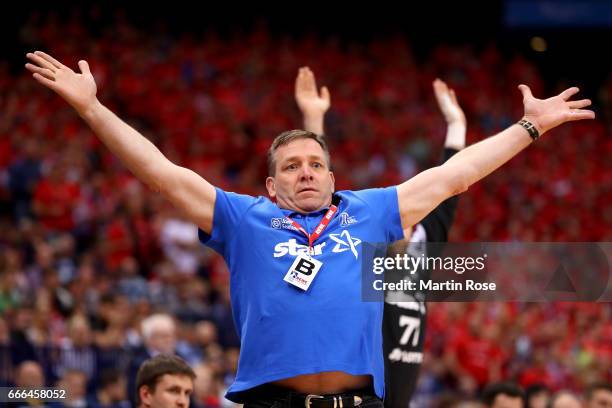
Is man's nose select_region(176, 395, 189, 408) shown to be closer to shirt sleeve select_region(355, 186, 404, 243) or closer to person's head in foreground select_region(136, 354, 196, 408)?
person's head in foreground select_region(136, 354, 196, 408)

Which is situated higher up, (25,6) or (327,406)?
(25,6)

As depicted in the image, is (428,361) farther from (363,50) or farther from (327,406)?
(363,50)

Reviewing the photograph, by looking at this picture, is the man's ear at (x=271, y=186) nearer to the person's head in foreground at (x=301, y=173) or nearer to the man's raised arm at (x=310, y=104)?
the person's head in foreground at (x=301, y=173)

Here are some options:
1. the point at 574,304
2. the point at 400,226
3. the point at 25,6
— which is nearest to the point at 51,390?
the point at 400,226

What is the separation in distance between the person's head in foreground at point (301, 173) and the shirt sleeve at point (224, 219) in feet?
0.73

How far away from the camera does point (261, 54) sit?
21.6m

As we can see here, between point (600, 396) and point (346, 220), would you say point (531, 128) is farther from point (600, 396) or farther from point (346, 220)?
point (600, 396)

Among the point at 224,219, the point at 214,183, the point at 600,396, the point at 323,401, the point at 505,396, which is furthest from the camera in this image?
the point at 214,183

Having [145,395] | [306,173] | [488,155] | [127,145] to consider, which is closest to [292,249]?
[306,173]

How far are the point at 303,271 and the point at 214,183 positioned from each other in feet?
39.0

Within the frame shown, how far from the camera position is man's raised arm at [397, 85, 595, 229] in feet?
14.7

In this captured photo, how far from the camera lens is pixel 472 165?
4504mm

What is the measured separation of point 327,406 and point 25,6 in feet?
57.5

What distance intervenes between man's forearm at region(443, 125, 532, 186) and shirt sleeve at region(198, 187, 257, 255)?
943mm
